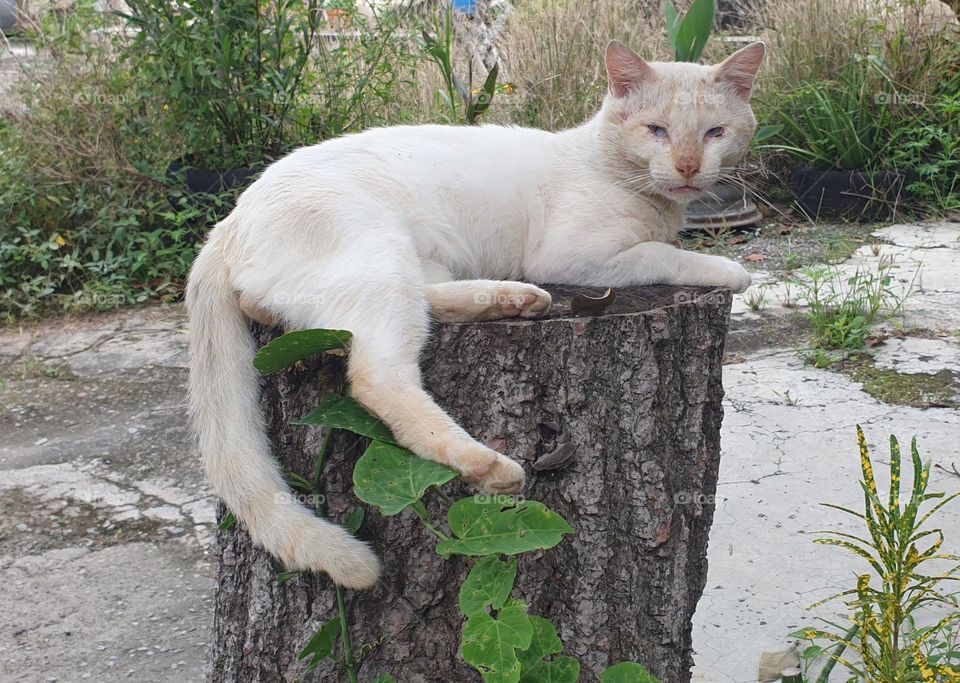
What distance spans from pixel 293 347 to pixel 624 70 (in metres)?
1.28

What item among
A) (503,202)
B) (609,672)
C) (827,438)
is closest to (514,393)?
(609,672)

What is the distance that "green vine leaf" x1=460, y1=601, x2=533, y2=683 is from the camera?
1535mm

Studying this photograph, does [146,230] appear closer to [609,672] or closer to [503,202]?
[503,202]

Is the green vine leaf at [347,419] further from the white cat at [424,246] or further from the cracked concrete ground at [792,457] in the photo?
the cracked concrete ground at [792,457]

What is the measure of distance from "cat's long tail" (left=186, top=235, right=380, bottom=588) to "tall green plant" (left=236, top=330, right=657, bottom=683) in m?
0.09

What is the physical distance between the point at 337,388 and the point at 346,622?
0.46 m

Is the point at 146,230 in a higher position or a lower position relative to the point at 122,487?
higher

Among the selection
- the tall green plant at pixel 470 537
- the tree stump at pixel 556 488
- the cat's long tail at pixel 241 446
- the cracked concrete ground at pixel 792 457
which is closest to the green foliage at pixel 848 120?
the cracked concrete ground at pixel 792 457

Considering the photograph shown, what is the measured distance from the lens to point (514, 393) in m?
1.83

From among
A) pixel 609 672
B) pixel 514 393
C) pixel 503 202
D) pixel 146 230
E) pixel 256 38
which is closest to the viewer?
pixel 609 672

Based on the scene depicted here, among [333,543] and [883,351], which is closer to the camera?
[333,543]

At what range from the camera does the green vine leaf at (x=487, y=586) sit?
62.5 inches

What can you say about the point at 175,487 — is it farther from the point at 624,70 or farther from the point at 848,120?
the point at 848,120

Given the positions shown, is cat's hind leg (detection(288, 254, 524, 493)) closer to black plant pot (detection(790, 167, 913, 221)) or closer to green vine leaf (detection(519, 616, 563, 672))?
green vine leaf (detection(519, 616, 563, 672))
